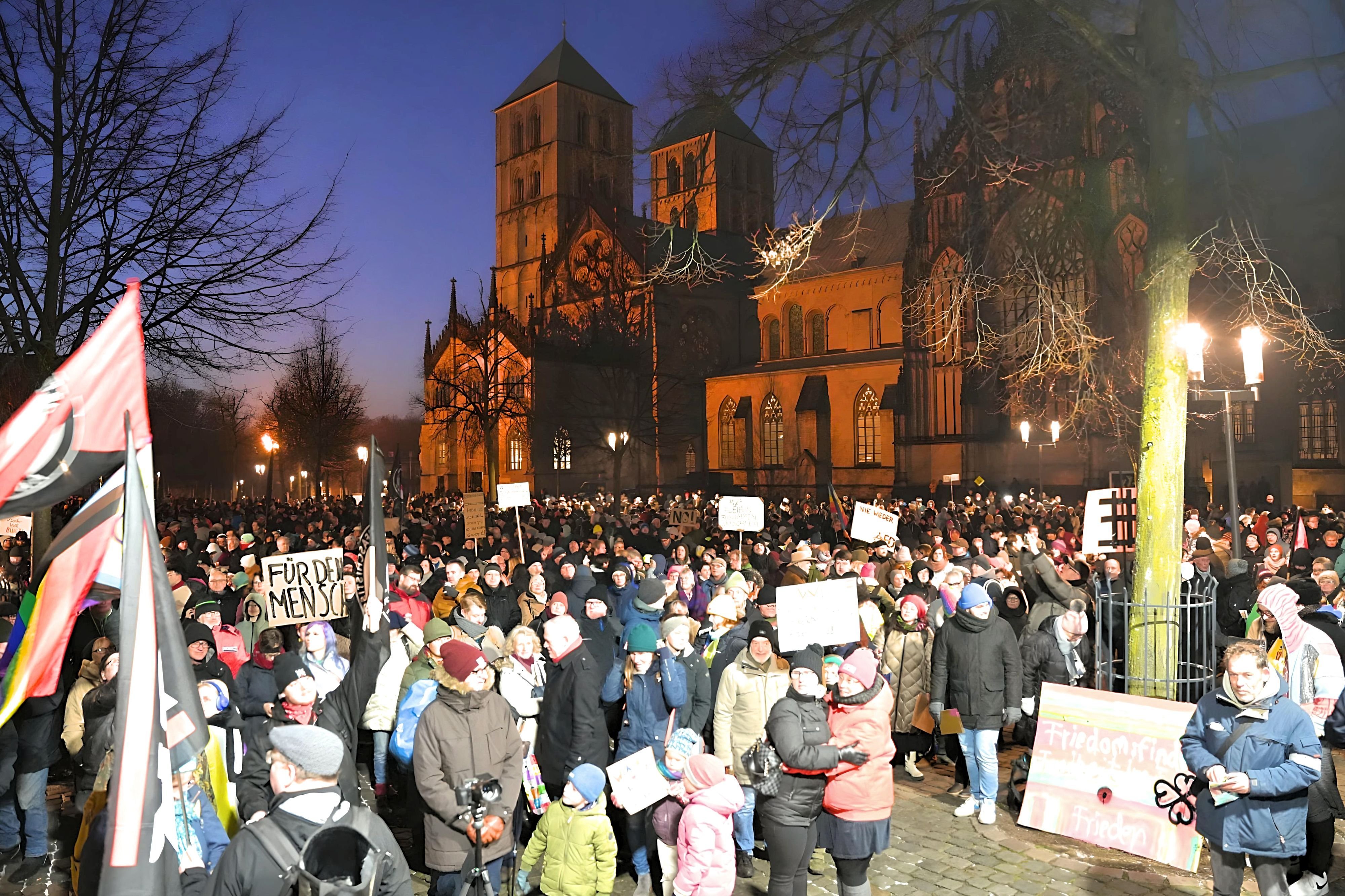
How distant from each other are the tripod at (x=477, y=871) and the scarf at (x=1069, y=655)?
5329 mm

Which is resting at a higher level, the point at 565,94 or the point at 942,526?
the point at 565,94

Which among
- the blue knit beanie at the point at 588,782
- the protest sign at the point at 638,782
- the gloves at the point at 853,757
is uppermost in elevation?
the gloves at the point at 853,757

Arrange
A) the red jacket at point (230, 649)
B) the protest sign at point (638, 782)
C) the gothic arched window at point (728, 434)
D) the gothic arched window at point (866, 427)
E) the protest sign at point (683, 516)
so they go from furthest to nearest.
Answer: the gothic arched window at point (728, 434) < the gothic arched window at point (866, 427) < the protest sign at point (683, 516) < the red jacket at point (230, 649) < the protest sign at point (638, 782)

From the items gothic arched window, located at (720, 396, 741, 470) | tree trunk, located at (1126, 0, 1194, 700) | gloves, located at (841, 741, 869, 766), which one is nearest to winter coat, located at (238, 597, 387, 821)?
gloves, located at (841, 741, 869, 766)

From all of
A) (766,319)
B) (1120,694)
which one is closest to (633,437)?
(766,319)

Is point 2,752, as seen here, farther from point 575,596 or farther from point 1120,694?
point 1120,694

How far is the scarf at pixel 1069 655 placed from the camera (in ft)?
28.0

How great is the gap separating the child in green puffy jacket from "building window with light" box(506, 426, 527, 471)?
53246mm

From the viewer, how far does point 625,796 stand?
6.00 metres

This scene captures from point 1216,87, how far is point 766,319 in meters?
51.1

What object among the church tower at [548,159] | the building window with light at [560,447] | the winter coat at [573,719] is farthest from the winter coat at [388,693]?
the church tower at [548,159]

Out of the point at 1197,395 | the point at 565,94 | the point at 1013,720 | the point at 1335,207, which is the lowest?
the point at 1013,720

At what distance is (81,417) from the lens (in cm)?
411

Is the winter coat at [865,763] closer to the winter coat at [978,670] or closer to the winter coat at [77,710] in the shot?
the winter coat at [978,670]
